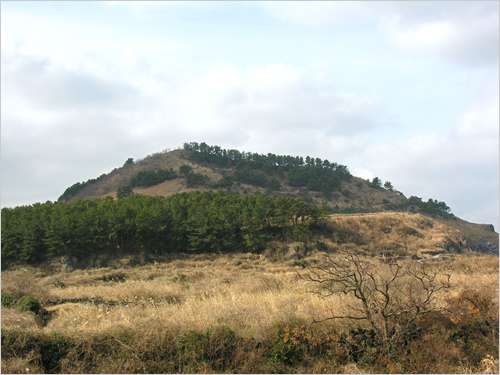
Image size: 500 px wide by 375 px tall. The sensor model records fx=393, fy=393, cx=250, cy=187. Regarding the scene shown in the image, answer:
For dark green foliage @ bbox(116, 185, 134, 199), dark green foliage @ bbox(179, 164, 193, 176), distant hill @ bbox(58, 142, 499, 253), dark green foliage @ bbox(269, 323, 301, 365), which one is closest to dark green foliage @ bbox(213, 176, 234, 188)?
distant hill @ bbox(58, 142, 499, 253)

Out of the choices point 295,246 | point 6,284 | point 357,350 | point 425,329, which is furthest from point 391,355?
point 295,246

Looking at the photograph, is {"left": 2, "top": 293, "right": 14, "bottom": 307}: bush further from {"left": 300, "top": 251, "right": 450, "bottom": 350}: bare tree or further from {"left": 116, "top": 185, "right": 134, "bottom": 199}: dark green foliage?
{"left": 116, "top": 185, "right": 134, "bottom": 199}: dark green foliage

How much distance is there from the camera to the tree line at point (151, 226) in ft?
150

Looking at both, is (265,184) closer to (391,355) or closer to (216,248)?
(216,248)

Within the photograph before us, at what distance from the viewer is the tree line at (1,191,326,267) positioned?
150 ft

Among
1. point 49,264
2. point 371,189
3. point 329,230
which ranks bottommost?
point 49,264

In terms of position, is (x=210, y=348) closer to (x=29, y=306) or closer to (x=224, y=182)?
(x=29, y=306)

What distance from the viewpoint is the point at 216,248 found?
51125 mm

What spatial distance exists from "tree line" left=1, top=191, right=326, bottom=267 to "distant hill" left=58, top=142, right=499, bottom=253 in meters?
45.8

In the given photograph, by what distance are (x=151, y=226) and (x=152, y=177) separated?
67.0 metres

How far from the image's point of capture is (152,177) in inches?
4498

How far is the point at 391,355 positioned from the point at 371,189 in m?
123

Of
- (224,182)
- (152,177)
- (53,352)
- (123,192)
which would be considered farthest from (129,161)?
(53,352)

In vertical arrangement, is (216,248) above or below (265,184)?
below
